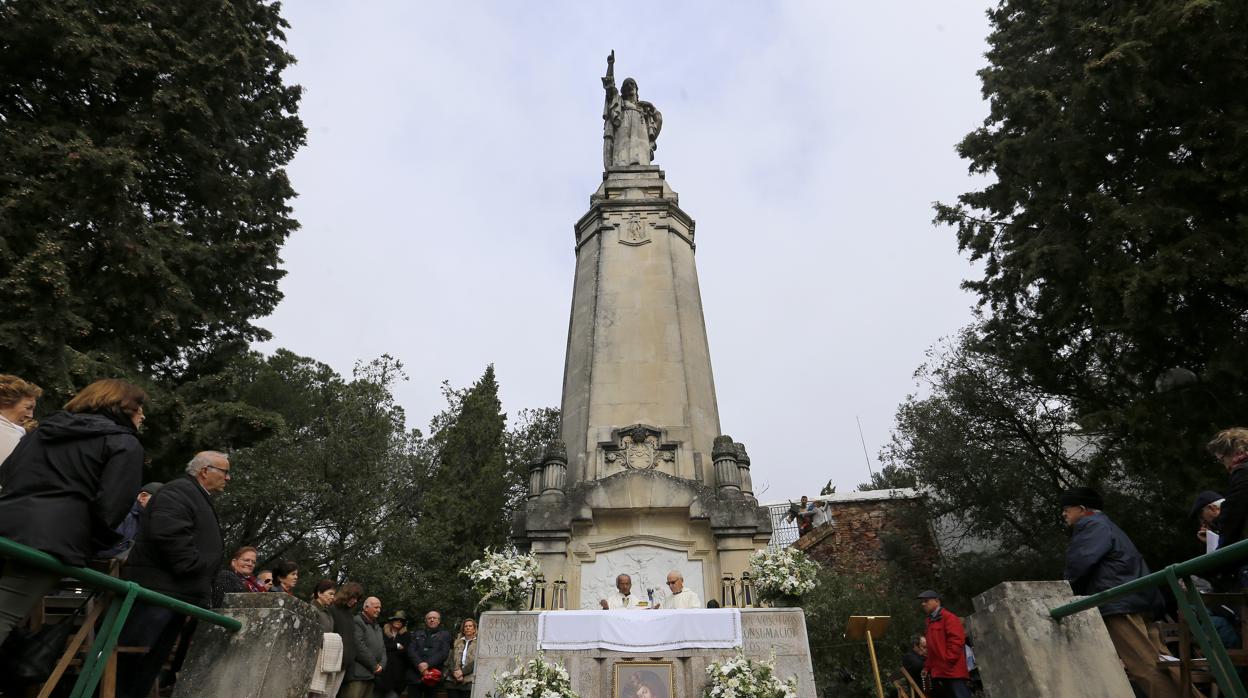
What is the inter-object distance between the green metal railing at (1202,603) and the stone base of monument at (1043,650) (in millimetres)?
939

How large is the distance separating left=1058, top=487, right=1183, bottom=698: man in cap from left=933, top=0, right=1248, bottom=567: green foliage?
7.37 m

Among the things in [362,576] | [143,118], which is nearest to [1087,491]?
[143,118]

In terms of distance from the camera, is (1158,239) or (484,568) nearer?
(484,568)

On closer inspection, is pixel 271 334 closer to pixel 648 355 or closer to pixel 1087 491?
pixel 648 355

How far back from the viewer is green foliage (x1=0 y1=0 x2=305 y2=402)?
395 inches

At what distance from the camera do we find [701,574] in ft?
32.5

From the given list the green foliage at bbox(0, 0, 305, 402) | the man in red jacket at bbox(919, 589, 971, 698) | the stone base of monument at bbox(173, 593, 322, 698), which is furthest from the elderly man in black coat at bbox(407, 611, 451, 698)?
the green foliage at bbox(0, 0, 305, 402)

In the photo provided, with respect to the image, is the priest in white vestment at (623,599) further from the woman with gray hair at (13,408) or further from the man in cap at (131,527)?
the woman with gray hair at (13,408)

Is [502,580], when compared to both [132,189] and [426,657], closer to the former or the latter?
[426,657]

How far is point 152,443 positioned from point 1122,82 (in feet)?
52.6

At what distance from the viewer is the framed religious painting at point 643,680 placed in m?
6.62

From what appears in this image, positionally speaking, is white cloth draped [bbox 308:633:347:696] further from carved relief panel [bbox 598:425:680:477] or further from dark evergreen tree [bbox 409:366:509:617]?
Result: dark evergreen tree [bbox 409:366:509:617]

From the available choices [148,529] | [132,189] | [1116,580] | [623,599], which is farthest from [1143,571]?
A: [132,189]

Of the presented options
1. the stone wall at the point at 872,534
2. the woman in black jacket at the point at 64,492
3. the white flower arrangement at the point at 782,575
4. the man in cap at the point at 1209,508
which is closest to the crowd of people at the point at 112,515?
the woman in black jacket at the point at 64,492
